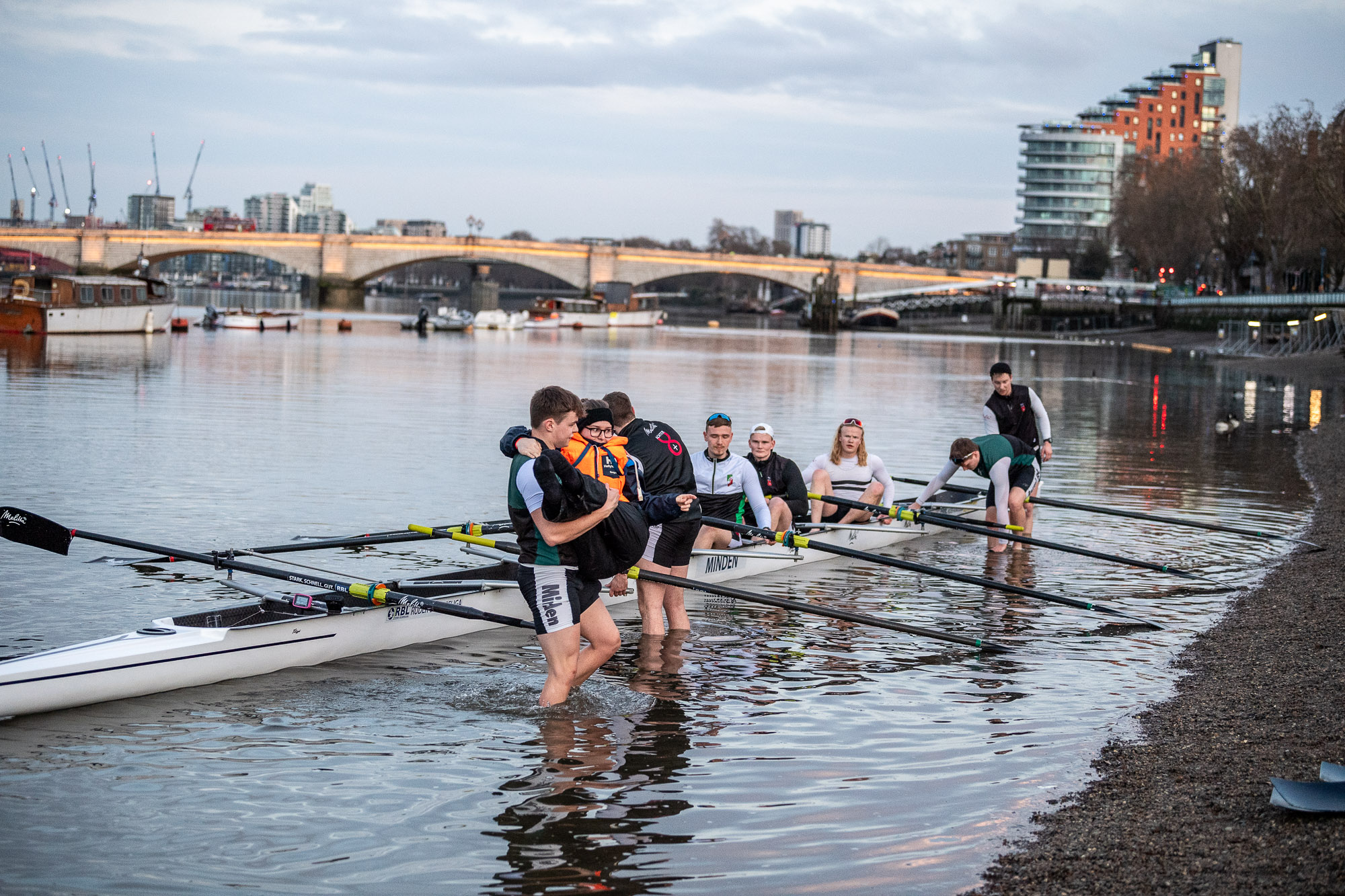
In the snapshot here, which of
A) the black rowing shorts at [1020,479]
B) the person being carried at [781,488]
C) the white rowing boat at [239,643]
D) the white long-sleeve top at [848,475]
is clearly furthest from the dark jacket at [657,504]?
the black rowing shorts at [1020,479]

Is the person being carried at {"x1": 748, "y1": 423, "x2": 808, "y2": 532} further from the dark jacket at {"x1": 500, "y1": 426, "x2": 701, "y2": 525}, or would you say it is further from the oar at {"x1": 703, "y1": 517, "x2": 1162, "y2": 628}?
the dark jacket at {"x1": 500, "y1": 426, "x2": 701, "y2": 525}

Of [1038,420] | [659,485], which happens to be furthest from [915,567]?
[1038,420]

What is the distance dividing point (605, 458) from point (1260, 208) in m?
75.8

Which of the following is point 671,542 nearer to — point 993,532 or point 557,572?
point 557,572

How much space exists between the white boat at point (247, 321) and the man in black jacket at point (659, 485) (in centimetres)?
6843

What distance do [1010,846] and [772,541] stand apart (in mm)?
4380

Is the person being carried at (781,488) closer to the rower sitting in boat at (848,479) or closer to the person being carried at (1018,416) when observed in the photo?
the rower sitting in boat at (848,479)

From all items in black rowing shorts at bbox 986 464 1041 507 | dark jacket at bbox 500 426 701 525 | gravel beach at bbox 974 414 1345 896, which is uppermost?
dark jacket at bbox 500 426 701 525

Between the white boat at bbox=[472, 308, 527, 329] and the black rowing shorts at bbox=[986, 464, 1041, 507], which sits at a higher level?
the white boat at bbox=[472, 308, 527, 329]

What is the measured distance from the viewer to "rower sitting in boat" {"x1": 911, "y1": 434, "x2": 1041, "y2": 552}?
14.5 m

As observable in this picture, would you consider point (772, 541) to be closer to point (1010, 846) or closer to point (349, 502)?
point (1010, 846)

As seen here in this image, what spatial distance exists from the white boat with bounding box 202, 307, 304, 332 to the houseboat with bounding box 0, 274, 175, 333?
39.5ft

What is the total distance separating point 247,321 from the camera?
78688 millimetres

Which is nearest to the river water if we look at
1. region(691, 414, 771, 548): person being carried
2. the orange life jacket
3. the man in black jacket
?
the man in black jacket
